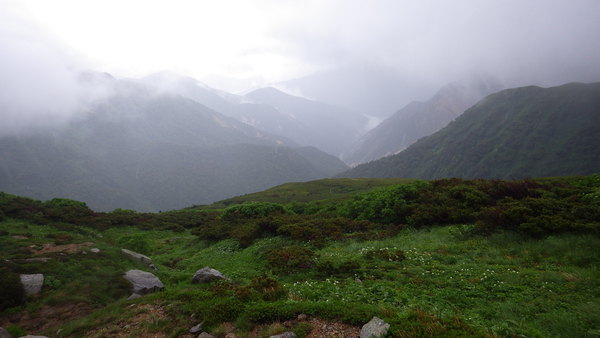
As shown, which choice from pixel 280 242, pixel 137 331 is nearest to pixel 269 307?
pixel 137 331

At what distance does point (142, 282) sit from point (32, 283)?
4216mm

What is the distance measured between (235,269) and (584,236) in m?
17.8

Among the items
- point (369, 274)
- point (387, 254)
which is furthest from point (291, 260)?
point (387, 254)

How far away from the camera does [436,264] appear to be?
13.5 metres

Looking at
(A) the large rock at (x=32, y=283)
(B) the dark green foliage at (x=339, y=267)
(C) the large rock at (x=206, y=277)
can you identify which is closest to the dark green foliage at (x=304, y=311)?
(B) the dark green foliage at (x=339, y=267)

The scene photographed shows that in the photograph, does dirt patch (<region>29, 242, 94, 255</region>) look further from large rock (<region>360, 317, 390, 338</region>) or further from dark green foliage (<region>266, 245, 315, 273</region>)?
large rock (<region>360, 317, 390, 338</region>)

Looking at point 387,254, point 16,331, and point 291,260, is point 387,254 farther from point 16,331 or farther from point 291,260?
point 16,331

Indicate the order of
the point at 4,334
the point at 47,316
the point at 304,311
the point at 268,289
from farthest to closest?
1. the point at 47,316
2. the point at 268,289
3. the point at 4,334
4. the point at 304,311

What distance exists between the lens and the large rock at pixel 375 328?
6977mm

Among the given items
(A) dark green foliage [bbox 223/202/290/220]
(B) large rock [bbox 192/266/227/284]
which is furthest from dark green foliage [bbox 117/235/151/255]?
(B) large rock [bbox 192/266/227/284]

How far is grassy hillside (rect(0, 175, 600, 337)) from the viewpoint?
852 centimetres

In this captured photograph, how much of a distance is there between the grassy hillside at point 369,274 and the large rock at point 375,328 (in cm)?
22

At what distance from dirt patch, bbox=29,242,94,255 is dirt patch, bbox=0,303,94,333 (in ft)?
19.9

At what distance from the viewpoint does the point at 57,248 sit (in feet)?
56.9
